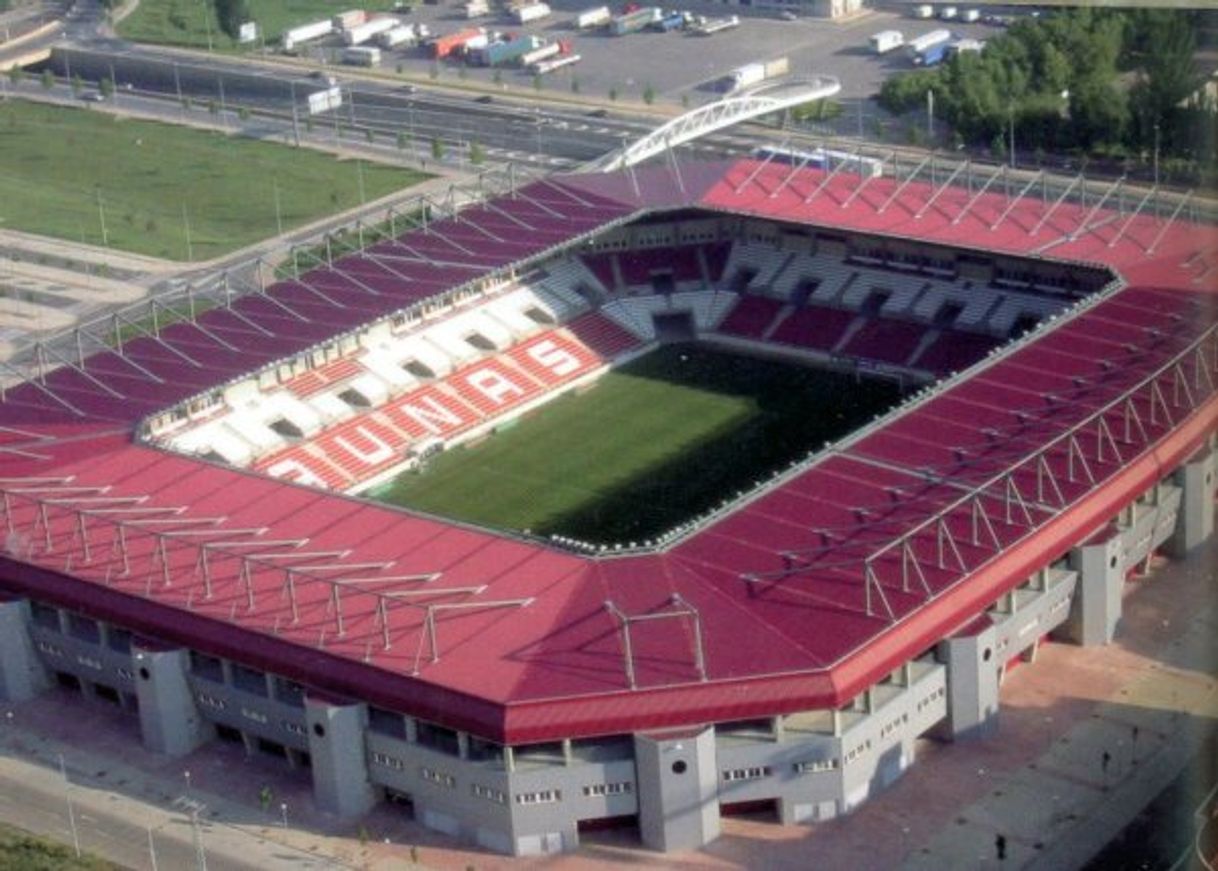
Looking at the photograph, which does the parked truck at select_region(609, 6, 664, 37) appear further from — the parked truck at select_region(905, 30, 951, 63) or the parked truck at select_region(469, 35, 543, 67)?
the parked truck at select_region(905, 30, 951, 63)

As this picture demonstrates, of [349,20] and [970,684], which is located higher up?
[349,20]

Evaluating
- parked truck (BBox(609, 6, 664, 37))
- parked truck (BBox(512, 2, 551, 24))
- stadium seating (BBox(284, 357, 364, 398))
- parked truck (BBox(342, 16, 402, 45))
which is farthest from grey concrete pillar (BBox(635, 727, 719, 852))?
parked truck (BBox(342, 16, 402, 45))

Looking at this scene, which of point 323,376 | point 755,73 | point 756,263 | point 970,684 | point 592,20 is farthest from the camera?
point 592,20

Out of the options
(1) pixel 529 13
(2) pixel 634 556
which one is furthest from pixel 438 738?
(1) pixel 529 13

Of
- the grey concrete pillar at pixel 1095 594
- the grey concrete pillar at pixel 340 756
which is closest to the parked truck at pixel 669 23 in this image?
the grey concrete pillar at pixel 1095 594

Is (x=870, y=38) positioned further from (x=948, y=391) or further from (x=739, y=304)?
(x=948, y=391)

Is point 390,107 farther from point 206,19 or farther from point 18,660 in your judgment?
point 18,660
